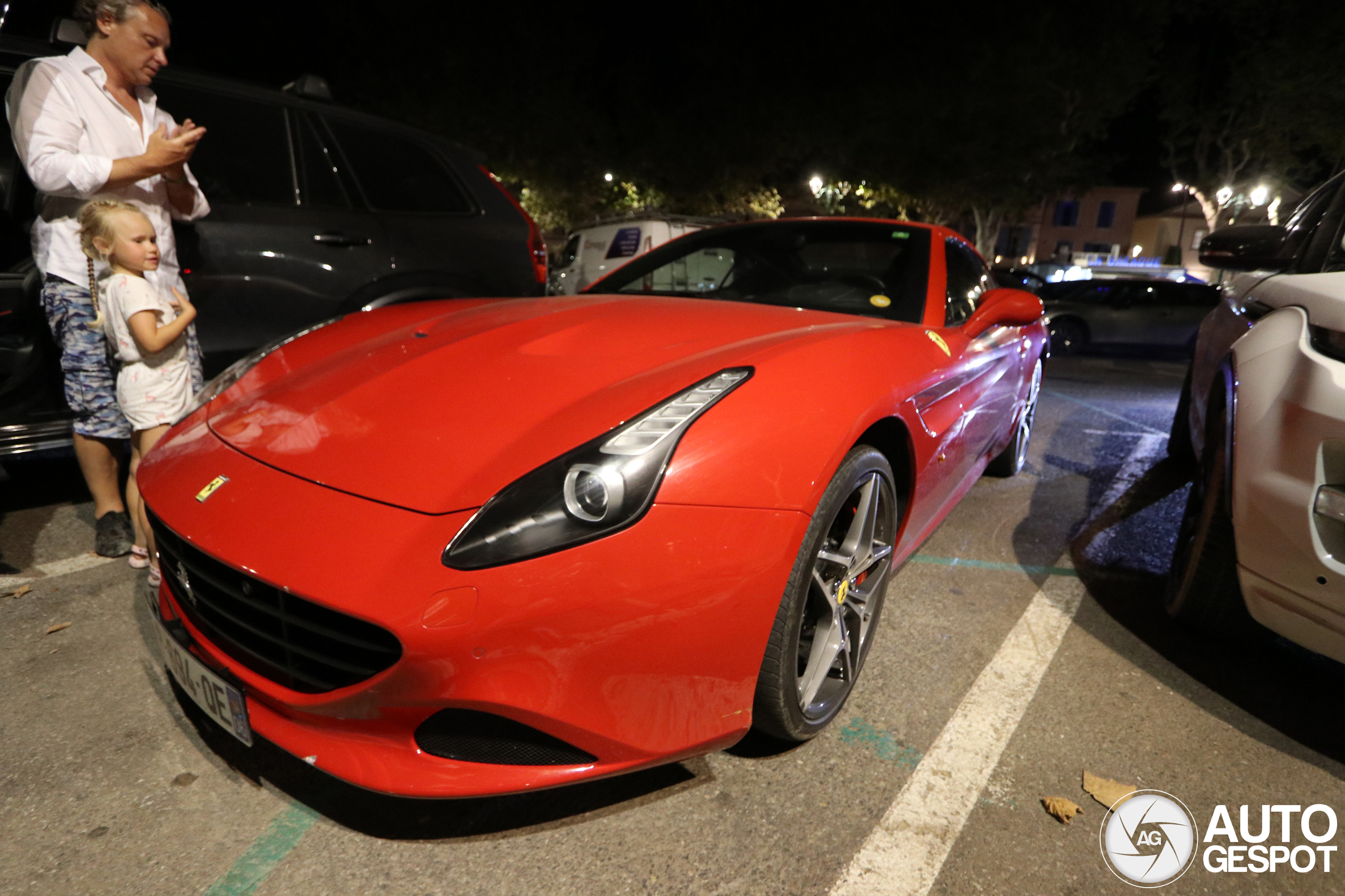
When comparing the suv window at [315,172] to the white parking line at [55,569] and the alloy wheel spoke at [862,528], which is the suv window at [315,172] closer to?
the white parking line at [55,569]

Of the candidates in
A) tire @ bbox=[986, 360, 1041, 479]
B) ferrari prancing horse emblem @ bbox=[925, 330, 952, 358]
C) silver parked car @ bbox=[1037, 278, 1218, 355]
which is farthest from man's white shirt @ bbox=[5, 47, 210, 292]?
silver parked car @ bbox=[1037, 278, 1218, 355]

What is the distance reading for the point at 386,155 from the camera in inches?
151

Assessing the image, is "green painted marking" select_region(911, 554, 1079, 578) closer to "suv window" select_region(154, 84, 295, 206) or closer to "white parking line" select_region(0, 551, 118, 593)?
"white parking line" select_region(0, 551, 118, 593)

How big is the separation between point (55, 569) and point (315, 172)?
2.01m

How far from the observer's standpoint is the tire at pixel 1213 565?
7.27 feet

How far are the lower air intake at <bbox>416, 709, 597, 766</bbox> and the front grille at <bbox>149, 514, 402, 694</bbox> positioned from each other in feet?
0.51

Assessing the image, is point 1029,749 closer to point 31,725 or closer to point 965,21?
point 31,725

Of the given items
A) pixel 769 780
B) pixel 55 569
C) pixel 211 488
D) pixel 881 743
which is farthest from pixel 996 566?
pixel 55 569

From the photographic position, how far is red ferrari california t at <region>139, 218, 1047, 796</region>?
4.19ft

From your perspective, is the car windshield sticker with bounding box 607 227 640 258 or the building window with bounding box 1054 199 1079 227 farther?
the building window with bounding box 1054 199 1079 227

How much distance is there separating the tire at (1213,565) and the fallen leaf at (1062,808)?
3.14 feet

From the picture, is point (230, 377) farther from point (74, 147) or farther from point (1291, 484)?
point (1291, 484)

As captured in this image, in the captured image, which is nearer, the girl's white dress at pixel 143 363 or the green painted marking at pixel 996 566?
the girl's white dress at pixel 143 363

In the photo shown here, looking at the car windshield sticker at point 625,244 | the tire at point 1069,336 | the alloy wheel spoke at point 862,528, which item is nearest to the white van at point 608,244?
the car windshield sticker at point 625,244
